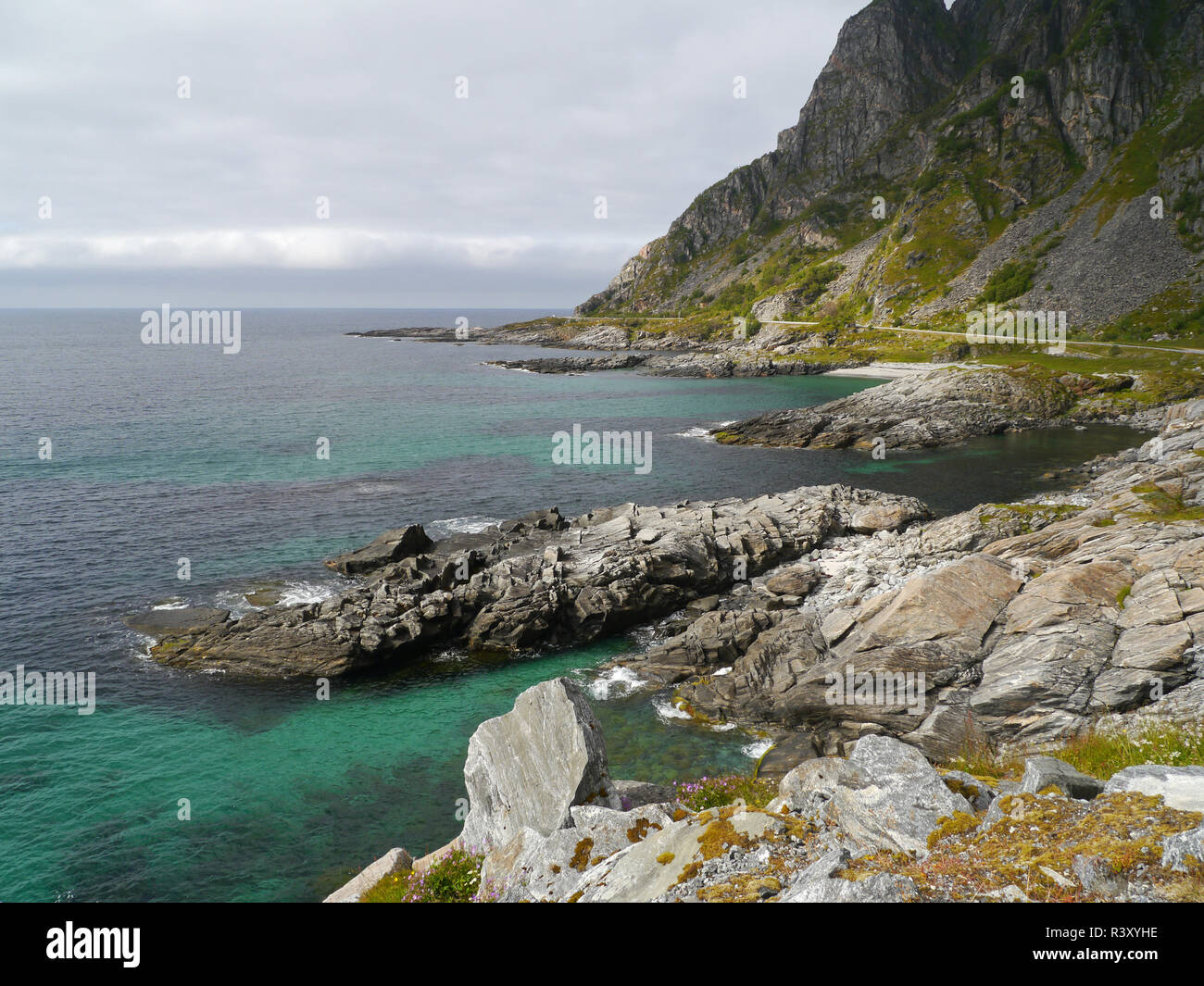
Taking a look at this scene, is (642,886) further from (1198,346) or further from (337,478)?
(1198,346)

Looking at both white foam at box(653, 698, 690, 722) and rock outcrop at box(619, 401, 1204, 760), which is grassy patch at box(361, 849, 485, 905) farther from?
white foam at box(653, 698, 690, 722)

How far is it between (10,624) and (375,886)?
36.9 metres

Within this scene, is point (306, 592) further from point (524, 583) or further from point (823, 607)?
point (823, 607)

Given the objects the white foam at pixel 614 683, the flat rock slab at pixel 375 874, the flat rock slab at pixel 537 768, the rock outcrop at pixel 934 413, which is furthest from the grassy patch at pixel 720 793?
the rock outcrop at pixel 934 413

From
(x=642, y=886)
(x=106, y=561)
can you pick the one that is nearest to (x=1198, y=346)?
(x=642, y=886)

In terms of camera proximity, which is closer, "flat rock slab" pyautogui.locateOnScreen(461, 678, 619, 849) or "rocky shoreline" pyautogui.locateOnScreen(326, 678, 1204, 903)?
"rocky shoreline" pyautogui.locateOnScreen(326, 678, 1204, 903)

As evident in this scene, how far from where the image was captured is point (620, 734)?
28016 millimetres

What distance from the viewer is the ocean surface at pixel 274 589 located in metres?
23.0

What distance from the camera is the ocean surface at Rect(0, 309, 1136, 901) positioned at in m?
23.0

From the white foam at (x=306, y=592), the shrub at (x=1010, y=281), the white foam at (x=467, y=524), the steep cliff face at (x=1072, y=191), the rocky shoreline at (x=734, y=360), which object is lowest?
the white foam at (x=306, y=592)

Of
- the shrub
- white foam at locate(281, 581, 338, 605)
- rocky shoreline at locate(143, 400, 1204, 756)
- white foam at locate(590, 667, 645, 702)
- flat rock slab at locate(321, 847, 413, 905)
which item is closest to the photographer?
flat rock slab at locate(321, 847, 413, 905)

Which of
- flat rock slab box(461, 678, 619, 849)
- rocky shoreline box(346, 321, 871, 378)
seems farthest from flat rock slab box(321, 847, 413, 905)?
rocky shoreline box(346, 321, 871, 378)

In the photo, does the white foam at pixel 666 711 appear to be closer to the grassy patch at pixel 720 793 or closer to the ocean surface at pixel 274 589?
the ocean surface at pixel 274 589
